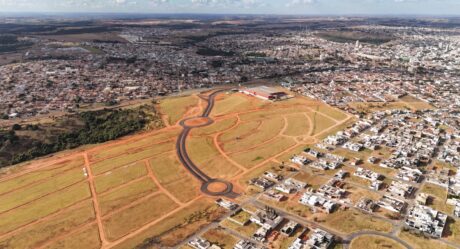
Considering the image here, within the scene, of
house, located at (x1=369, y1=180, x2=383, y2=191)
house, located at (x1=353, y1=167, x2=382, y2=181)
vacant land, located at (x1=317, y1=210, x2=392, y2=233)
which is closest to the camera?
vacant land, located at (x1=317, y1=210, x2=392, y2=233)

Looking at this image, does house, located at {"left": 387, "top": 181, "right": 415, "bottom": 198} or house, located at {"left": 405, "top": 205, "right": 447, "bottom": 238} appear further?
house, located at {"left": 387, "top": 181, "right": 415, "bottom": 198}

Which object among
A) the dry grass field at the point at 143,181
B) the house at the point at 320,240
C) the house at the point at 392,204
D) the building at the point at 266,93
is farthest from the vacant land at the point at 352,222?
the building at the point at 266,93

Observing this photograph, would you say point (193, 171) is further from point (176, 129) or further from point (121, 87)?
point (121, 87)

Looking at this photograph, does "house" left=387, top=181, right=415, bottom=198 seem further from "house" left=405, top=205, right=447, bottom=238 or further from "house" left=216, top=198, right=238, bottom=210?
"house" left=216, top=198, right=238, bottom=210

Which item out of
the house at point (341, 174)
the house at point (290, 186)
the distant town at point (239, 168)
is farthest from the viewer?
the house at point (341, 174)

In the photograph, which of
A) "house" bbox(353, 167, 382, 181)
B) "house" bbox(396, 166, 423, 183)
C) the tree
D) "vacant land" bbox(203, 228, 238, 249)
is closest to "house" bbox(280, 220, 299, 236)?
"vacant land" bbox(203, 228, 238, 249)

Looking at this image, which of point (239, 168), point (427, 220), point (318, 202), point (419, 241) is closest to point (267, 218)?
point (318, 202)

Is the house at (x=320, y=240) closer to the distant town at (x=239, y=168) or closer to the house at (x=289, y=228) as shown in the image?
the distant town at (x=239, y=168)

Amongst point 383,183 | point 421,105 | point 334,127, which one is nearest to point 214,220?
point 383,183
